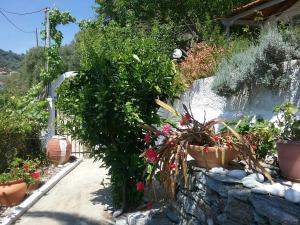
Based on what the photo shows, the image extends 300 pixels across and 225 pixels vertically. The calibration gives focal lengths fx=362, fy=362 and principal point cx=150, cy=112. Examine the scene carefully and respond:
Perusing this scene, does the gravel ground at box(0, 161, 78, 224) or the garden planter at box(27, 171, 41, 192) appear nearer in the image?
the gravel ground at box(0, 161, 78, 224)

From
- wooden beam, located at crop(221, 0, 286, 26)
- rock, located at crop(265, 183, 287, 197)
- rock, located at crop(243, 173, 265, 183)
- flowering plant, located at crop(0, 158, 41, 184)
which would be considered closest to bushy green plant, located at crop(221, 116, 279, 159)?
rock, located at crop(243, 173, 265, 183)

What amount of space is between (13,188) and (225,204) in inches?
162

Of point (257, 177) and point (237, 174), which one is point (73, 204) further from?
point (257, 177)

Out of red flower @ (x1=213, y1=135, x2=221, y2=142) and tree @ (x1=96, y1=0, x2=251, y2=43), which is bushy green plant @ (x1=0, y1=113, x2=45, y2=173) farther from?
tree @ (x1=96, y1=0, x2=251, y2=43)

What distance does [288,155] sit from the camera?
3.62 metres

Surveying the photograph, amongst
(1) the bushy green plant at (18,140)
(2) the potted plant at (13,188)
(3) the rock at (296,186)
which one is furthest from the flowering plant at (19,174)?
(3) the rock at (296,186)

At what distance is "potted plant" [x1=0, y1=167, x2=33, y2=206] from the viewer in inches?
244

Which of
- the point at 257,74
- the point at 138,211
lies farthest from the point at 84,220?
the point at 257,74

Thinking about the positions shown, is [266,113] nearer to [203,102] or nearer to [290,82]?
[290,82]

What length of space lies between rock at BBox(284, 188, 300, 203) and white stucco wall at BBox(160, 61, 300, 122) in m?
1.99

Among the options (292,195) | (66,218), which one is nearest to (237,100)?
(292,195)

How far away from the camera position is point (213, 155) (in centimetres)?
412

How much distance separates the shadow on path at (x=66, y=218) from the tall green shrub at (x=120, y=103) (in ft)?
1.82

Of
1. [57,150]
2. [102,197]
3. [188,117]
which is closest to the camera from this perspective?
[188,117]
